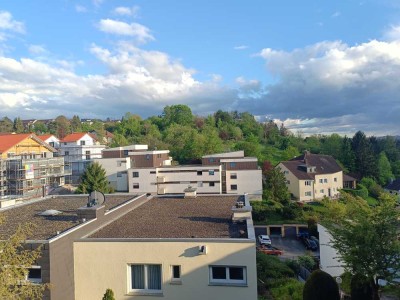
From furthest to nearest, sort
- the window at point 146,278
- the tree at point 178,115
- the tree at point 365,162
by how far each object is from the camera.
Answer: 1. the tree at point 178,115
2. the tree at point 365,162
3. the window at point 146,278

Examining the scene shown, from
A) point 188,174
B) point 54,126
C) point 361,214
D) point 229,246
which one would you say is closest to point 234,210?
point 229,246

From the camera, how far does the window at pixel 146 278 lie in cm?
1227

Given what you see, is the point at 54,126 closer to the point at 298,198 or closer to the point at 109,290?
the point at 298,198

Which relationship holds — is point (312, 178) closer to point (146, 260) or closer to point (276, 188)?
point (276, 188)

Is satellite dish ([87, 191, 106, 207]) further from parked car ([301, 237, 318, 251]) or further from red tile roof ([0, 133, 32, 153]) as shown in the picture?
red tile roof ([0, 133, 32, 153])

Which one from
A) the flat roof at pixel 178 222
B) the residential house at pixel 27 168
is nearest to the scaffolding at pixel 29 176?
the residential house at pixel 27 168

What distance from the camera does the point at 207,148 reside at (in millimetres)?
70125

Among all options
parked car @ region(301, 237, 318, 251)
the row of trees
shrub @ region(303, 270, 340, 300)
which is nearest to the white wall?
shrub @ region(303, 270, 340, 300)

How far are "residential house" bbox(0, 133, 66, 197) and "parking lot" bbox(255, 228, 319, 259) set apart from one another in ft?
95.6

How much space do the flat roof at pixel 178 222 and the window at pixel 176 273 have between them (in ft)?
3.70

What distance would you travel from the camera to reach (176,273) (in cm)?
1214

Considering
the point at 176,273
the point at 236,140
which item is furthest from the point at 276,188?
the point at 236,140

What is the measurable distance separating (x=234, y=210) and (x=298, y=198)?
Answer: 4507cm

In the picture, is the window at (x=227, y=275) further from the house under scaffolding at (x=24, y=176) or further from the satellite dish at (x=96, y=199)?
the house under scaffolding at (x=24, y=176)
